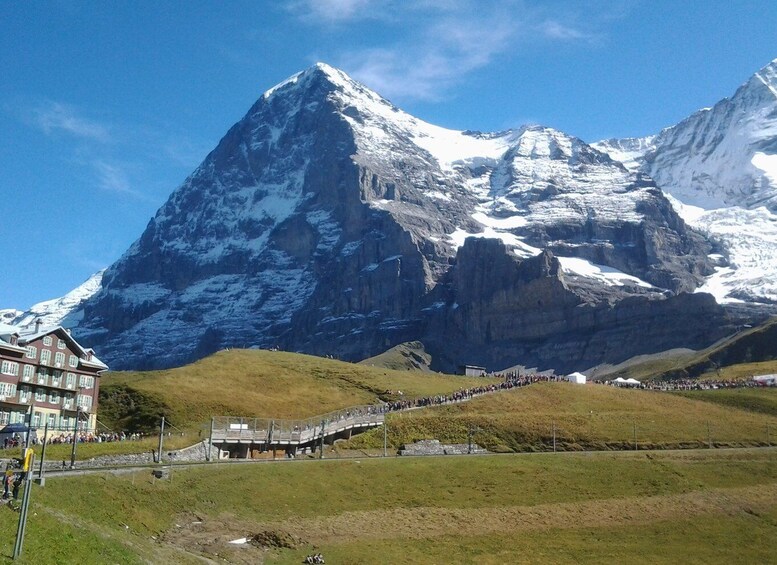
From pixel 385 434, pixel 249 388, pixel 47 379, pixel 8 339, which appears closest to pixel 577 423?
pixel 385 434

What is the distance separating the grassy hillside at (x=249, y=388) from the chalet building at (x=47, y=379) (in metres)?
5.23

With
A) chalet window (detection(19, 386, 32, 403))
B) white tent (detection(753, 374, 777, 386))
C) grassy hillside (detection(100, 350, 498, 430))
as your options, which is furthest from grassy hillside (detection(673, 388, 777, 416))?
chalet window (detection(19, 386, 32, 403))

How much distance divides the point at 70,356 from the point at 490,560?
209 ft

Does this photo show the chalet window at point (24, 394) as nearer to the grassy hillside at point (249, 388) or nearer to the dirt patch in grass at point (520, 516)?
the grassy hillside at point (249, 388)

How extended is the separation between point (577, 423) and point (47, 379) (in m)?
58.9

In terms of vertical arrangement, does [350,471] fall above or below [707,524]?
above

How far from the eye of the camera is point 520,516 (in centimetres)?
6334

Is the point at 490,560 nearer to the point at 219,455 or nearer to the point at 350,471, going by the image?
the point at 350,471

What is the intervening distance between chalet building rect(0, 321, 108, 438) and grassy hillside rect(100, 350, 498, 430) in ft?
17.2

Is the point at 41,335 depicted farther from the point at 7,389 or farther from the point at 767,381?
the point at 767,381

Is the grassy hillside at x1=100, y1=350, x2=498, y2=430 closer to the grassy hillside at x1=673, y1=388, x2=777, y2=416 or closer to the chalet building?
the chalet building

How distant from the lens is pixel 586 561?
56.7 m

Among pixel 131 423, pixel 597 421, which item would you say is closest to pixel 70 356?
pixel 131 423

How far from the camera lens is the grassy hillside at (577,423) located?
305ft
